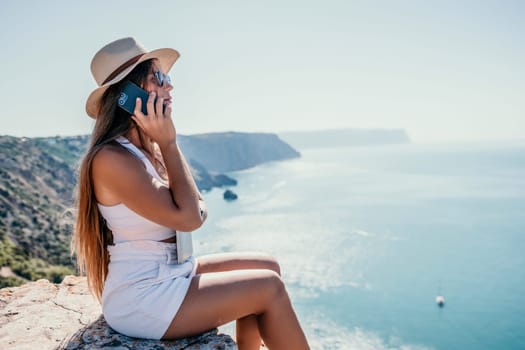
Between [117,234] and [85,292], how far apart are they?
1473 mm

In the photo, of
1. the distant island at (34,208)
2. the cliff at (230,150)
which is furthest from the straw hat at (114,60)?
the cliff at (230,150)

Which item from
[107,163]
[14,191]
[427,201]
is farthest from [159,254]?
[427,201]

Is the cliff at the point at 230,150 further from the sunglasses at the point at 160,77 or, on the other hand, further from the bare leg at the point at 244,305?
the bare leg at the point at 244,305

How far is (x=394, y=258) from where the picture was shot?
127 ft

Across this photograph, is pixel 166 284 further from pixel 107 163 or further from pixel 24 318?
pixel 24 318

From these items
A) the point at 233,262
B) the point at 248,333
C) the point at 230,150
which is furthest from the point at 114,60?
the point at 230,150

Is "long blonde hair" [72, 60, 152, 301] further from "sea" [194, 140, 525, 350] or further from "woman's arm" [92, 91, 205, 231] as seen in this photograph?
"sea" [194, 140, 525, 350]

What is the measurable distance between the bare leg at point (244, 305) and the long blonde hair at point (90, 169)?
0.56 m

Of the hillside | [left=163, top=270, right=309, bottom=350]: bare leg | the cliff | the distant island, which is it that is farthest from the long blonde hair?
the cliff

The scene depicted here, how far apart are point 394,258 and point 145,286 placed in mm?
40513

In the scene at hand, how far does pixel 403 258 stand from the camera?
3888 centimetres

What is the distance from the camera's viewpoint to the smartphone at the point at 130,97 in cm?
168

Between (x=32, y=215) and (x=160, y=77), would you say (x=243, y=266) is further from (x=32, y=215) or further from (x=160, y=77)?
(x=32, y=215)

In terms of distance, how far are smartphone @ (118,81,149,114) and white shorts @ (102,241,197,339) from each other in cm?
62
